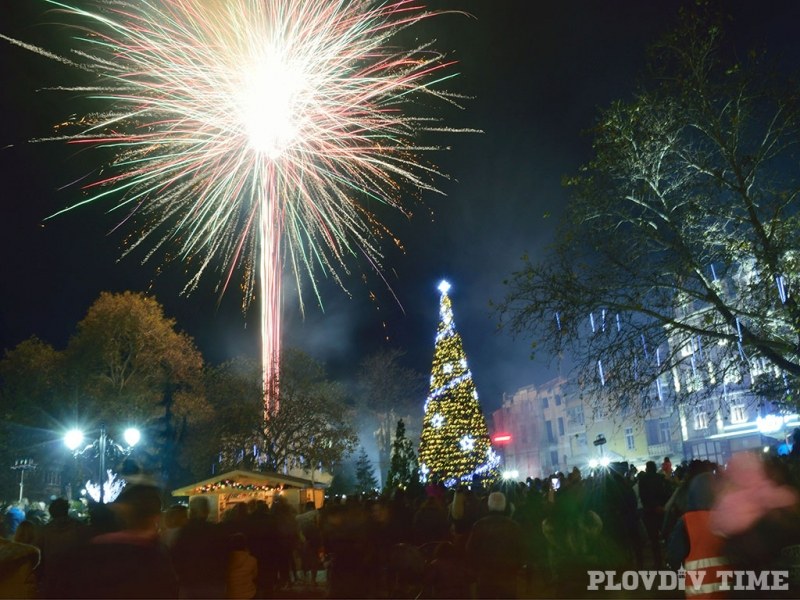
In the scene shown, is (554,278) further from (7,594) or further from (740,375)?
(7,594)

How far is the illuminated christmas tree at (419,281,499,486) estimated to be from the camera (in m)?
29.1

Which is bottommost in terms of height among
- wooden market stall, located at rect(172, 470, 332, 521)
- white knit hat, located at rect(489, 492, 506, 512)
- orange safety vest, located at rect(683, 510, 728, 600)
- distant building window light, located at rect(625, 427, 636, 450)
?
orange safety vest, located at rect(683, 510, 728, 600)

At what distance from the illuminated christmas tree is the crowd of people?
19.7 metres

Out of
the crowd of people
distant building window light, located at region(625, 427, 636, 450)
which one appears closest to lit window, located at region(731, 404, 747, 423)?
distant building window light, located at region(625, 427, 636, 450)

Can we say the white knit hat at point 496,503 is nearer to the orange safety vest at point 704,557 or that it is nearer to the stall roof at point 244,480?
the orange safety vest at point 704,557

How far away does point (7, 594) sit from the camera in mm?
4945

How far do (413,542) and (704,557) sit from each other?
501 cm

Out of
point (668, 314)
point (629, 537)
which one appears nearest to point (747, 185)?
point (668, 314)

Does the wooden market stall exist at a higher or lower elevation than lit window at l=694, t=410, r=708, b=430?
lower

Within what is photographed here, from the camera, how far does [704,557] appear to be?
4.71 m

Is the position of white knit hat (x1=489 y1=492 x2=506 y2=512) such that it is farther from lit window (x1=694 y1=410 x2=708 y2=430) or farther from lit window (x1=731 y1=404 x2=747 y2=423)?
lit window (x1=694 y1=410 x2=708 y2=430)

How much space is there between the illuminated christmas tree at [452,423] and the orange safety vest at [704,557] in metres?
24.7

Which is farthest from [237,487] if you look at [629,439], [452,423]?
[629,439]

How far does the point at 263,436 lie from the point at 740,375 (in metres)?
28.8
